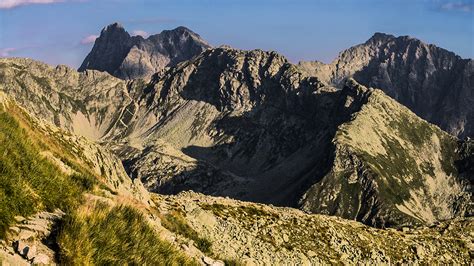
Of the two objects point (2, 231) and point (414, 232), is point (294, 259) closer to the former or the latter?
point (414, 232)

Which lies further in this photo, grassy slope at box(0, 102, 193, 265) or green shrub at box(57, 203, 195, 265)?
grassy slope at box(0, 102, 193, 265)

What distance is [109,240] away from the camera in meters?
11.8

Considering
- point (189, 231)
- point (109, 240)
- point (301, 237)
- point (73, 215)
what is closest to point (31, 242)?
point (73, 215)

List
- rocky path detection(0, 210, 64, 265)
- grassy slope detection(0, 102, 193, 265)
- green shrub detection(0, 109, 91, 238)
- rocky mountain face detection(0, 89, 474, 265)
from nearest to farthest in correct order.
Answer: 1. rocky path detection(0, 210, 64, 265)
2. grassy slope detection(0, 102, 193, 265)
3. rocky mountain face detection(0, 89, 474, 265)
4. green shrub detection(0, 109, 91, 238)

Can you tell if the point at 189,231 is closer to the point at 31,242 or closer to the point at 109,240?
the point at 109,240

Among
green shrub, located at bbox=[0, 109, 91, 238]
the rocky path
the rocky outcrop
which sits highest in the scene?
green shrub, located at bbox=[0, 109, 91, 238]

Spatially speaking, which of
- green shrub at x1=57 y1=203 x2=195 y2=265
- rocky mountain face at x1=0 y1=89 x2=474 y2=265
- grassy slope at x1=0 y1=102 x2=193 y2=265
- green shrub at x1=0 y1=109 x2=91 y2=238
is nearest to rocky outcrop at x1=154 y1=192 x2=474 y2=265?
rocky mountain face at x1=0 y1=89 x2=474 y2=265

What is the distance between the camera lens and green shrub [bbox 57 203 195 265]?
36.4 feet

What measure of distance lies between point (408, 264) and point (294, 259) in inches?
584

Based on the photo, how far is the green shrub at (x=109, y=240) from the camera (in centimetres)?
1109

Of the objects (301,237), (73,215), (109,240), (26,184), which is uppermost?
(26,184)

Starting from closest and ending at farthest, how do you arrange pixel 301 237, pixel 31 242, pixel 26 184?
1. pixel 31 242
2. pixel 26 184
3. pixel 301 237

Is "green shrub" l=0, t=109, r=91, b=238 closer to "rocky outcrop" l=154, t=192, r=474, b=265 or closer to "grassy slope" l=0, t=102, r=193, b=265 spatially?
"grassy slope" l=0, t=102, r=193, b=265

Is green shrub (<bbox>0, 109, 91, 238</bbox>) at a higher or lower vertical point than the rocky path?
higher
